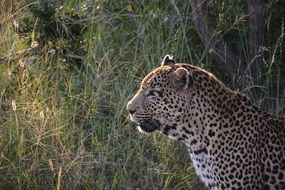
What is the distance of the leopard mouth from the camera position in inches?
241

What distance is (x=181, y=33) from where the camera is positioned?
8555 millimetres

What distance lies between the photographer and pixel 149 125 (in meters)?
6.14

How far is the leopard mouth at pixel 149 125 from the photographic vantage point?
20.1ft

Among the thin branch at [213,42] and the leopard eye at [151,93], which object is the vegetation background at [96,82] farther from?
the leopard eye at [151,93]

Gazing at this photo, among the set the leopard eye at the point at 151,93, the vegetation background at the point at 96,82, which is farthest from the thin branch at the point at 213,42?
the leopard eye at the point at 151,93

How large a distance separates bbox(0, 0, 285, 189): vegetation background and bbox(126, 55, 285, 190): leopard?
95 cm

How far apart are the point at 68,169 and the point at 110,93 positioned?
1.27m

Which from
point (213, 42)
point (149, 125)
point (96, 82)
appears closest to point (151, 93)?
point (149, 125)

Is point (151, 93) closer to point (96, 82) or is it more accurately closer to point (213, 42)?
point (96, 82)

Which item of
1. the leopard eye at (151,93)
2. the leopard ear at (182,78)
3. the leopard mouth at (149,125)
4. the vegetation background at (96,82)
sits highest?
the leopard ear at (182,78)

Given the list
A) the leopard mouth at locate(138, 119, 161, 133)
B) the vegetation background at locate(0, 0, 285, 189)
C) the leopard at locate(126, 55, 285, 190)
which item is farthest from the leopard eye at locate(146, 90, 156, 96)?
the vegetation background at locate(0, 0, 285, 189)

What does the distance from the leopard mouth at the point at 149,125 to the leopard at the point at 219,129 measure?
0.04 meters

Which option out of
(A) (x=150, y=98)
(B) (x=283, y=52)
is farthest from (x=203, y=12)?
(A) (x=150, y=98)

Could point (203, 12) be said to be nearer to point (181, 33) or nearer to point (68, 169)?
point (181, 33)
